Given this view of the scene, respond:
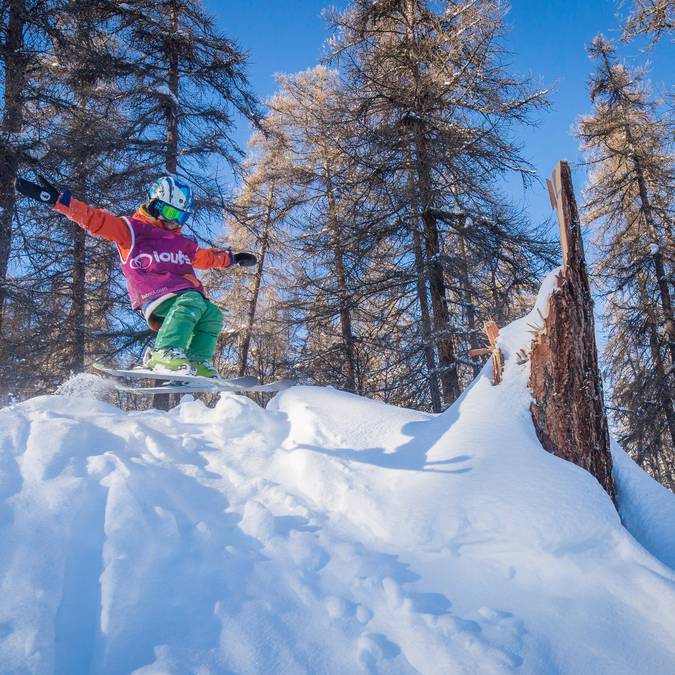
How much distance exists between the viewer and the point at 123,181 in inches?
352

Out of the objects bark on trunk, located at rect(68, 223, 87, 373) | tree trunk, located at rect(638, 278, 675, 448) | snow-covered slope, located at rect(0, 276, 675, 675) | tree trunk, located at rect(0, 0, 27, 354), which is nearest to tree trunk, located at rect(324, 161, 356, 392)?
bark on trunk, located at rect(68, 223, 87, 373)

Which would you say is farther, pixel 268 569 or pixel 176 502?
pixel 176 502

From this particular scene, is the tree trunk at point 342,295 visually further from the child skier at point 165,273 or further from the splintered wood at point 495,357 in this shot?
the splintered wood at point 495,357

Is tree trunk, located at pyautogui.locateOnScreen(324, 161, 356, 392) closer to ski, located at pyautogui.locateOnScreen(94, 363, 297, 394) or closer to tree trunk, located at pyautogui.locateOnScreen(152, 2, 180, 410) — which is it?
tree trunk, located at pyautogui.locateOnScreen(152, 2, 180, 410)

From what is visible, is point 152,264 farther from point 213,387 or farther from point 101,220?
point 213,387

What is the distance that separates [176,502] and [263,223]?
11621mm

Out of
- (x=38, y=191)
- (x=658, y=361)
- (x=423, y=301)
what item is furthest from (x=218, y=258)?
(x=658, y=361)

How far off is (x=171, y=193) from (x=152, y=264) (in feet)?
2.40

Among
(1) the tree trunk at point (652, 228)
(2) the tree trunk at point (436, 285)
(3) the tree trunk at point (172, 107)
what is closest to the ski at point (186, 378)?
(2) the tree trunk at point (436, 285)

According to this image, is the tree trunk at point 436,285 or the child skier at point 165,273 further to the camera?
the tree trunk at point 436,285

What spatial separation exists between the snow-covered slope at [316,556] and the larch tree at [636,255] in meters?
9.08

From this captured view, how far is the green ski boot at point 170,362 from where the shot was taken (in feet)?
13.2

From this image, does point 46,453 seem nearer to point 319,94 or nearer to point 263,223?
point 263,223

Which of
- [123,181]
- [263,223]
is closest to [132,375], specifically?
[123,181]
